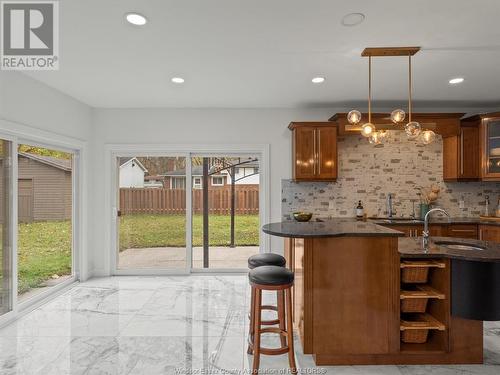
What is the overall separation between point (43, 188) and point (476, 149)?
5.89 metres

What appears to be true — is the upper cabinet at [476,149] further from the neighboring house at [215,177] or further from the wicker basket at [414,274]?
the neighboring house at [215,177]

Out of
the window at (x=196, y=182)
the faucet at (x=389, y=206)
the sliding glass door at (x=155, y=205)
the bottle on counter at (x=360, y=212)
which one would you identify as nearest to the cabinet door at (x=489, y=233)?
the faucet at (x=389, y=206)

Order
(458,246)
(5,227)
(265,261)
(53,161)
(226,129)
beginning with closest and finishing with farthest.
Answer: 1. (458,246)
2. (265,261)
3. (5,227)
4. (53,161)
5. (226,129)

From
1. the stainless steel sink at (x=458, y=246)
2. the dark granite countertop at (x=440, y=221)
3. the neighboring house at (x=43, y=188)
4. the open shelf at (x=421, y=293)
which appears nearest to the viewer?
the open shelf at (x=421, y=293)

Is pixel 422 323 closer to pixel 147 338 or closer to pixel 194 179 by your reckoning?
pixel 147 338

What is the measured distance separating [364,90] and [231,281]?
323 centimetres

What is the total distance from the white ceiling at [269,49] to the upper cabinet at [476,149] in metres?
0.38

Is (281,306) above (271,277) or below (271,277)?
below

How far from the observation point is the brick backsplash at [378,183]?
4.71 metres

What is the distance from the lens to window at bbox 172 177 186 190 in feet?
16.0

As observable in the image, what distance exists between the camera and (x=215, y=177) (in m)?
4.94

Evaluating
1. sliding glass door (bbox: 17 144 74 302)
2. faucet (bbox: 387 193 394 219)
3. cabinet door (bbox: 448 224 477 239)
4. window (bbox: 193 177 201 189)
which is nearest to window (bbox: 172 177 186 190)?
window (bbox: 193 177 201 189)

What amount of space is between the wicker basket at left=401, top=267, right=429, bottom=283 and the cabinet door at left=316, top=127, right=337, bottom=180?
212 cm

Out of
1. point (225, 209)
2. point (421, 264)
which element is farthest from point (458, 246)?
point (225, 209)
